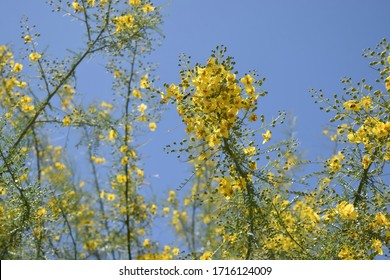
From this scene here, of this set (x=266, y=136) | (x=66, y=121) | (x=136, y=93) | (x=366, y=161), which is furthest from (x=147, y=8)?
(x=366, y=161)

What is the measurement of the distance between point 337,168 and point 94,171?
→ 398 cm

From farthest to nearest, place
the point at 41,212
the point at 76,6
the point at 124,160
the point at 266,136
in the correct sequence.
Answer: the point at 124,160
the point at 76,6
the point at 41,212
the point at 266,136

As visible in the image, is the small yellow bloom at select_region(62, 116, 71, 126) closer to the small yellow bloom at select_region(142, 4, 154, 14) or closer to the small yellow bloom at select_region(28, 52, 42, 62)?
the small yellow bloom at select_region(28, 52, 42, 62)

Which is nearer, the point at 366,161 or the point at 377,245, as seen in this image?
the point at 377,245

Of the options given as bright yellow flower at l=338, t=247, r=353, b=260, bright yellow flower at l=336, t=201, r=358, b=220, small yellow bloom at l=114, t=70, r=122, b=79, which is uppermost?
small yellow bloom at l=114, t=70, r=122, b=79

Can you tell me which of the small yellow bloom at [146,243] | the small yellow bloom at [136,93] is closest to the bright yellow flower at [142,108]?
the small yellow bloom at [136,93]

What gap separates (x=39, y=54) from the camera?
203 inches

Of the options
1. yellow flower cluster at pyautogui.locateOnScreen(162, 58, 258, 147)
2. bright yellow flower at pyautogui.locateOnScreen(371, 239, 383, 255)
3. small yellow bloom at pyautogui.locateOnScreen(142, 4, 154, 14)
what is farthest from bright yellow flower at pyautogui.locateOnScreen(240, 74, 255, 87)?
small yellow bloom at pyautogui.locateOnScreen(142, 4, 154, 14)

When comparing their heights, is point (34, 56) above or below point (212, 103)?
above

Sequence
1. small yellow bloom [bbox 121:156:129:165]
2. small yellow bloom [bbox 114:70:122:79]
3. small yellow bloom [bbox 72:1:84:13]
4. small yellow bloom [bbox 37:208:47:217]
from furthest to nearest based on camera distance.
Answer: small yellow bloom [bbox 114:70:122:79] < small yellow bloom [bbox 121:156:129:165] < small yellow bloom [bbox 72:1:84:13] < small yellow bloom [bbox 37:208:47:217]

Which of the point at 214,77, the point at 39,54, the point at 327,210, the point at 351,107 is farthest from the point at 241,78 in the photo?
the point at 39,54

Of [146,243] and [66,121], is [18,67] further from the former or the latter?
[146,243]

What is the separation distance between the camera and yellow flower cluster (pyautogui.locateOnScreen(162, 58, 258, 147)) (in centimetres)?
307

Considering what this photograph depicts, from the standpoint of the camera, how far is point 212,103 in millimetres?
3049
